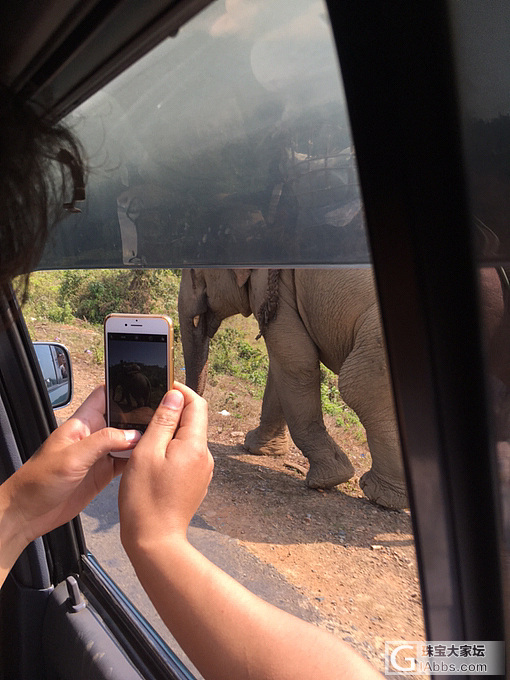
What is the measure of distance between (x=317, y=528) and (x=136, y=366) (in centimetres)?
224

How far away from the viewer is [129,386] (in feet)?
3.00

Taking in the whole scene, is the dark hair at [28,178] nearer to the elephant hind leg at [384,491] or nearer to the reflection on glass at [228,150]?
the reflection on glass at [228,150]

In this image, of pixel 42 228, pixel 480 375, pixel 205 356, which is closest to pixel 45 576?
pixel 42 228

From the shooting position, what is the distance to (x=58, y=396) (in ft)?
5.30

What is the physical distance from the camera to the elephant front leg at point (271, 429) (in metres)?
4.23

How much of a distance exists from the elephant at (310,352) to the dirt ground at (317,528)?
152 mm

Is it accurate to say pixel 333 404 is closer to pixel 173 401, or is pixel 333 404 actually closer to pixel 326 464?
pixel 326 464

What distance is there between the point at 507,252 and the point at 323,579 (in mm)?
2047

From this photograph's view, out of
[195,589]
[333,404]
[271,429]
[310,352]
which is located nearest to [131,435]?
[195,589]

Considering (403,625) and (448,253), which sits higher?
(448,253)

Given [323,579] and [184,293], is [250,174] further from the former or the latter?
[184,293]

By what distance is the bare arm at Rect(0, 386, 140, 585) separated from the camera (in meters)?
0.78

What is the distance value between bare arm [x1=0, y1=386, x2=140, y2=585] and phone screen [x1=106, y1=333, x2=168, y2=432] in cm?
3

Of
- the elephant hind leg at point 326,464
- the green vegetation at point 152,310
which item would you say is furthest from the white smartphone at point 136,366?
the green vegetation at point 152,310
